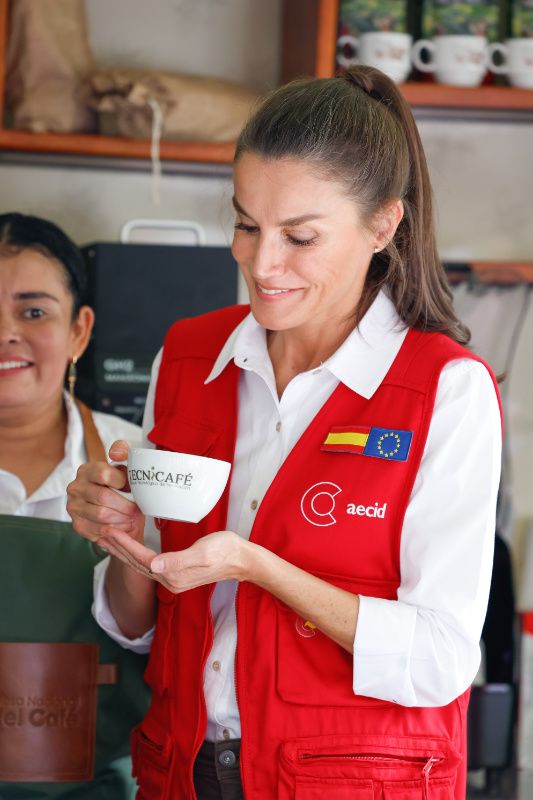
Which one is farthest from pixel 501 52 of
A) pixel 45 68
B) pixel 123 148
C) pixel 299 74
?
pixel 45 68

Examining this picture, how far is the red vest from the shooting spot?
1.17m

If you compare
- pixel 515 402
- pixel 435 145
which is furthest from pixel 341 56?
pixel 515 402

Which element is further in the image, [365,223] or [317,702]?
[365,223]

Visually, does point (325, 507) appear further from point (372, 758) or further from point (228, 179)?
point (228, 179)

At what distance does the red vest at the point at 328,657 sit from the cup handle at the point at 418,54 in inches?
51.5

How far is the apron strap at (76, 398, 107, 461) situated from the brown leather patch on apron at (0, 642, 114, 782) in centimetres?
47

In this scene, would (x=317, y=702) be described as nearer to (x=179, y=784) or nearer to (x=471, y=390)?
(x=179, y=784)

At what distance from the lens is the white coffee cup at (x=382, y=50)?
2.34 m

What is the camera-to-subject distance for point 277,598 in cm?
120

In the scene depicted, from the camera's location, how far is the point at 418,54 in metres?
2.41

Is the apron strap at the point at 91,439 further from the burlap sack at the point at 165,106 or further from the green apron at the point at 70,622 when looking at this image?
the burlap sack at the point at 165,106

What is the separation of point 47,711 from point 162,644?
22 cm

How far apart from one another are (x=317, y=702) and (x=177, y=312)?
1.13 meters

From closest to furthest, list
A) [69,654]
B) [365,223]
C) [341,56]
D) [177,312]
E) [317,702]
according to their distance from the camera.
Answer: [317,702]
[365,223]
[69,654]
[177,312]
[341,56]
